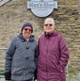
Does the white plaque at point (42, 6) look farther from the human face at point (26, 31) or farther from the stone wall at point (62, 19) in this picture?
Answer: the human face at point (26, 31)

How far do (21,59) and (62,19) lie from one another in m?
5.50

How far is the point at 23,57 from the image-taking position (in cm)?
457

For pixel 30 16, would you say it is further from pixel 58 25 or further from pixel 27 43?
pixel 27 43

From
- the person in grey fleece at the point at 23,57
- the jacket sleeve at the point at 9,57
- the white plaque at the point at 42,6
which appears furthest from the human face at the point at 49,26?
the white plaque at the point at 42,6

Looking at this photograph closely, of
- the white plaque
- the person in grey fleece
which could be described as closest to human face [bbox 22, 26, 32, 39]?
the person in grey fleece

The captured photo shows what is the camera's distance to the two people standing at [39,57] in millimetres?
4578

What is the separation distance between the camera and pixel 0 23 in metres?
10.1

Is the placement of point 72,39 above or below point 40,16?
below

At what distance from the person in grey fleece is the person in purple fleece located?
11 centimetres

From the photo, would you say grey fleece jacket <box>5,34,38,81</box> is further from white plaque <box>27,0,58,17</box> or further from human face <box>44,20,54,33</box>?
white plaque <box>27,0,58,17</box>

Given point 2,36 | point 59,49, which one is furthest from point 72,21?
point 59,49

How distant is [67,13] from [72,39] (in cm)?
80

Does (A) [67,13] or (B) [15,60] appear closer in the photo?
(B) [15,60]

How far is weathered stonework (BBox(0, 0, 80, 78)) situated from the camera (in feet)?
32.4
